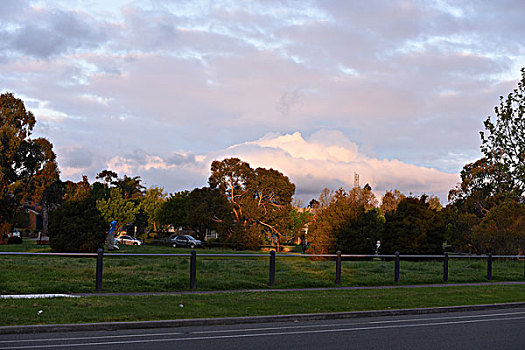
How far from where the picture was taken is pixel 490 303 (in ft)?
53.6

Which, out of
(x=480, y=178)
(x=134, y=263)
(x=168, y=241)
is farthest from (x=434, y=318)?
(x=168, y=241)

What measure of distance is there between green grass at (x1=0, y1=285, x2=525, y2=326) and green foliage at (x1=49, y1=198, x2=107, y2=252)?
62.0ft

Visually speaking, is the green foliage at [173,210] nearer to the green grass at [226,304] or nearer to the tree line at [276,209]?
the tree line at [276,209]

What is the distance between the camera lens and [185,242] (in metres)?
67.7

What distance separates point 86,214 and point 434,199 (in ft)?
283

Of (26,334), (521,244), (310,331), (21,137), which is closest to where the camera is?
(26,334)

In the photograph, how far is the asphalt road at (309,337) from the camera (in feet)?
31.0

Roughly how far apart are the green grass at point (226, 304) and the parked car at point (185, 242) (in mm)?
49227

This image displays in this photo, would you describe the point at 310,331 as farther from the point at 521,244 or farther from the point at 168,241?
the point at 168,241

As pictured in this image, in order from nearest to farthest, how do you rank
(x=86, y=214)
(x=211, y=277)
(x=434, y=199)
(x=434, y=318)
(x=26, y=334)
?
(x=26, y=334) → (x=434, y=318) → (x=211, y=277) → (x=86, y=214) → (x=434, y=199)

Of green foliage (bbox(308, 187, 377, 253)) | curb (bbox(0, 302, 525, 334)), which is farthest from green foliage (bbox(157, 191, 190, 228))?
curb (bbox(0, 302, 525, 334))

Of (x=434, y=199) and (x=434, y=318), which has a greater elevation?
(x=434, y=199)

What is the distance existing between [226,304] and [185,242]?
54.4 metres

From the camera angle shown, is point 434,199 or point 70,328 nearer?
point 70,328
